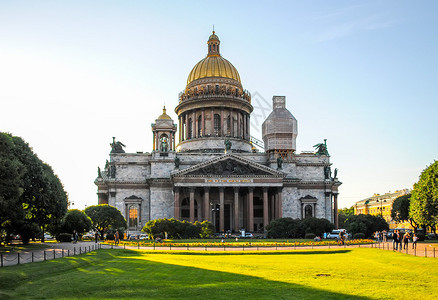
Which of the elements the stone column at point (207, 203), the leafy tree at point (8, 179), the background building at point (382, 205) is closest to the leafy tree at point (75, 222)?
the leafy tree at point (8, 179)

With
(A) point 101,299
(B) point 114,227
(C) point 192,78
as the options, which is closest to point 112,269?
→ (A) point 101,299

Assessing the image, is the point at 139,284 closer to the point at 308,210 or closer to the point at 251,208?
the point at 251,208

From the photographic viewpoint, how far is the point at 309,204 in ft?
296

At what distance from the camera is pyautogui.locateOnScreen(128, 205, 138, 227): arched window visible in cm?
8794

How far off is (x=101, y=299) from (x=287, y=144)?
75461mm

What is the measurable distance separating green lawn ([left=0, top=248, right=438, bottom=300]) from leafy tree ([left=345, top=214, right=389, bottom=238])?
1854 inches

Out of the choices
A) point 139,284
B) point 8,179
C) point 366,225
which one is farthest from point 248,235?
point 139,284

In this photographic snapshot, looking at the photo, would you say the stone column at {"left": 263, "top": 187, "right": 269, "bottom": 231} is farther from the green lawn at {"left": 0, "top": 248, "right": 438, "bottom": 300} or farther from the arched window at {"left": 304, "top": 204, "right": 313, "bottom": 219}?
→ the green lawn at {"left": 0, "top": 248, "right": 438, "bottom": 300}

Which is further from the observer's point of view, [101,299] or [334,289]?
[334,289]

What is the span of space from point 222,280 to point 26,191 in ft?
92.9

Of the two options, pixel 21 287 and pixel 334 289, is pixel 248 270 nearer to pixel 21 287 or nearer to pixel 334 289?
pixel 334 289

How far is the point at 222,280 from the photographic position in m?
24.0

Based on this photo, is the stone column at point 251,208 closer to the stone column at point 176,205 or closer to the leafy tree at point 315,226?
the leafy tree at point 315,226

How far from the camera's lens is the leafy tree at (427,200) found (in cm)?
5303
